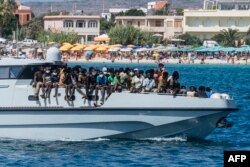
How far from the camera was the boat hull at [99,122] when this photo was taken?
3244cm

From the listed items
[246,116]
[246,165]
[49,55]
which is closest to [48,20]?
[246,116]

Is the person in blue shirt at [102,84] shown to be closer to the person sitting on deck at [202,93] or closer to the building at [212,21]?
the person sitting on deck at [202,93]

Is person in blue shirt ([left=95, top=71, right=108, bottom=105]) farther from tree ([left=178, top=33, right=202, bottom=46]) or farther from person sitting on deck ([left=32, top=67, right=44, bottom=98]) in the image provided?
tree ([left=178, top=33, right=202, bottom=46])

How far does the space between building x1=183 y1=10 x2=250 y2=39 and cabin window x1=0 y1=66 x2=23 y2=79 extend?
137155 mm

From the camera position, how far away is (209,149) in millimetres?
32906

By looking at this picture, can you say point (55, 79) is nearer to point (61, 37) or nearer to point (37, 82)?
point (37, 82)

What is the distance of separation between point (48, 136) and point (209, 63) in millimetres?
117822

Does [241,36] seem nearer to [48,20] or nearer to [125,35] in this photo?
[125,35]

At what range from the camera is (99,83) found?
3309 centimetres

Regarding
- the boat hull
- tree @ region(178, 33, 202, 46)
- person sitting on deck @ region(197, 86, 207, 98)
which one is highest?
person sitting on deck @ region(197, 86, 207, 98)

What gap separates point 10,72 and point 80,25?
486 feet

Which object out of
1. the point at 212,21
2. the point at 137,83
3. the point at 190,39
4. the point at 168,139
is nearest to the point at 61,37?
the point at 190,39

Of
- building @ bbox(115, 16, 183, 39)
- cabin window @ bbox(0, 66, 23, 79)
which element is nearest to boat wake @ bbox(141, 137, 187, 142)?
cabin window @ bbox(0, 66, 23, 79)

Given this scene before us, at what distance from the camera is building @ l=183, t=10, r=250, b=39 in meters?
169
